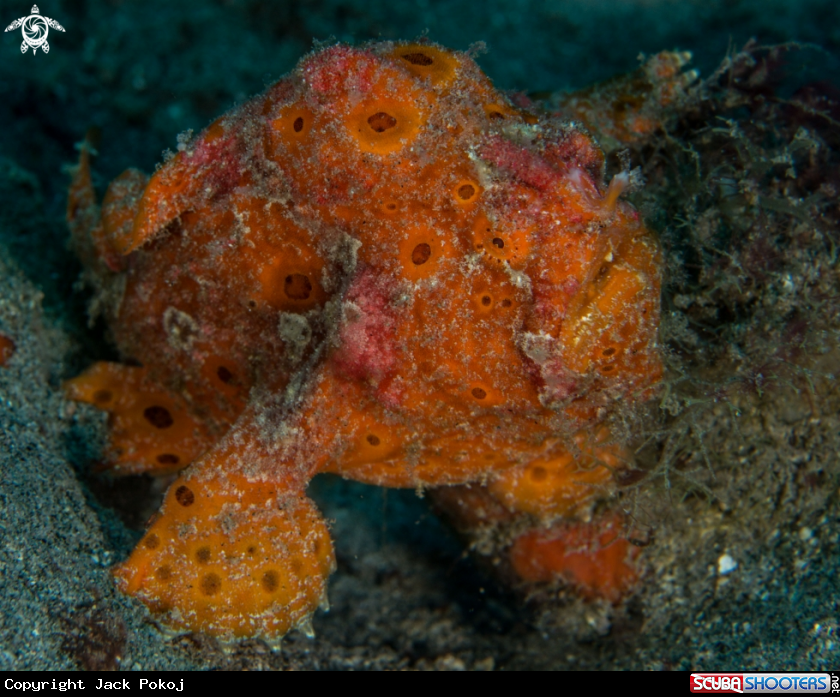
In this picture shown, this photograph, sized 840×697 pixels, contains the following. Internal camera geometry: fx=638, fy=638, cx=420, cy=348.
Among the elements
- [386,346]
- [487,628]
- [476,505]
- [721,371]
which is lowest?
[487,628]

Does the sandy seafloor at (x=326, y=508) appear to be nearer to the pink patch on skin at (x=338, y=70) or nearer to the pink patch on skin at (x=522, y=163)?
the pink patch on skin at (x=338, y=70)

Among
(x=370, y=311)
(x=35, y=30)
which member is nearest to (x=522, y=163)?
(x=370, y=311)

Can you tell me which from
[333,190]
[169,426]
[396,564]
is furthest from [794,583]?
[169,426]

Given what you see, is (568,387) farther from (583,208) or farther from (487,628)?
(487,628)

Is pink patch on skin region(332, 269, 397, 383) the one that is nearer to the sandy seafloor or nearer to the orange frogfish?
the orange frogfish

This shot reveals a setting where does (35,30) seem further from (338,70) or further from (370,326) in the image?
(370,326)
